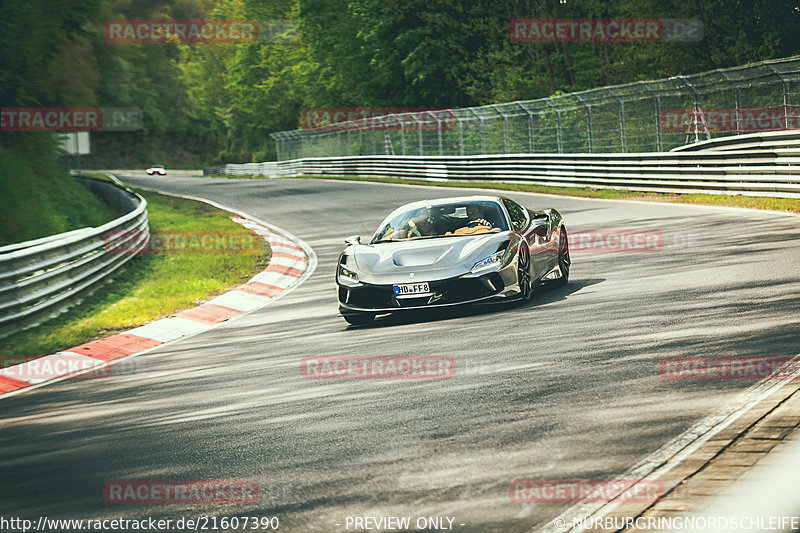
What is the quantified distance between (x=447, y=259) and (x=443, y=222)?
126cm

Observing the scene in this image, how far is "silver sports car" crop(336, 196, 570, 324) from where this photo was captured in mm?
10008

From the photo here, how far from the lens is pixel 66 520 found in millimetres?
4840

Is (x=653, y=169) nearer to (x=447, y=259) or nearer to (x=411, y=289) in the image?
(x=447, y=259)

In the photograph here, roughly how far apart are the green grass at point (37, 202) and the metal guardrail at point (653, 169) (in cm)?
1310

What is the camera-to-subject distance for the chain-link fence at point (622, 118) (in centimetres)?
2116

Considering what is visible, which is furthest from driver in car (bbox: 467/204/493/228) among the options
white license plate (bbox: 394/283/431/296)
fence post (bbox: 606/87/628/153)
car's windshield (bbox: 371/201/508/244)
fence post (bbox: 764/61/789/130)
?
fence post (bbox: 606/87/628/153)

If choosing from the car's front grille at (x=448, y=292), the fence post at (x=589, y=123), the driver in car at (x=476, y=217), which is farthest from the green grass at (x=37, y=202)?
the fence post at (x=589, y=123)

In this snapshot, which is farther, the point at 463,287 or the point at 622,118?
the point at 622,118

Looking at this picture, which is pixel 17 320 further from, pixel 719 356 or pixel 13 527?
pixel 719 356

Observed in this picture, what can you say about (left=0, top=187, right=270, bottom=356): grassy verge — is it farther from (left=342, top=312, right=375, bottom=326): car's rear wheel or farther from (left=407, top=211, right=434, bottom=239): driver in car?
(left=407, top=211, right=434, bottom=239): driver in car

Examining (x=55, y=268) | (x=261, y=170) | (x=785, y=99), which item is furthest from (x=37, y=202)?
(x=261, y=170)

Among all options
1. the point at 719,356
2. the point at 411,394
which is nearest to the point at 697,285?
the point at 719,356

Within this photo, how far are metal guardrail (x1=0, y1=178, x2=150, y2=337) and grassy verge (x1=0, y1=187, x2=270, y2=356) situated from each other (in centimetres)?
20

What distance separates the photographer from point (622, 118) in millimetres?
27375
